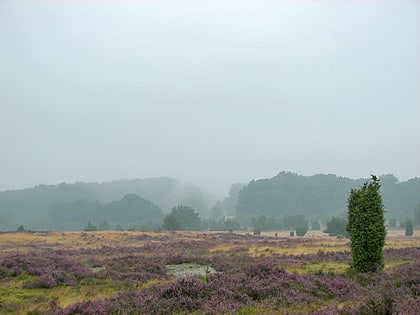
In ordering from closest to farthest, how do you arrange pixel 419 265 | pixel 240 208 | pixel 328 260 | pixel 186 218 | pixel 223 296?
pixel 223 296 < pixel 419 265 < pixel 328 260 < pixel 186 218 < pixel 240 208

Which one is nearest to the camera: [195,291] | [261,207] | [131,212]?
[195,291]

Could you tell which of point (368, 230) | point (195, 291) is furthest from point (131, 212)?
point (195, 291)

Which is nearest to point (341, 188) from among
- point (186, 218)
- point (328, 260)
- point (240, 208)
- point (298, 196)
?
point (298, 196)

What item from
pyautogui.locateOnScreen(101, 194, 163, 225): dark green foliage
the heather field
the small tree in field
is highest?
the small tree in field

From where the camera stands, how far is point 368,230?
17.0 metres

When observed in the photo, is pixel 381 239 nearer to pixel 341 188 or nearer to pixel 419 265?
pixel 419 265

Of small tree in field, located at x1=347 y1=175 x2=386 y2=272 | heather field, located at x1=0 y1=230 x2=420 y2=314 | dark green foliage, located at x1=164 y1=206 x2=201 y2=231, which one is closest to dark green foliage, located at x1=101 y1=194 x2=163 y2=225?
dark green foliage, located at x1=164 y1=206 x2=201 y2=231

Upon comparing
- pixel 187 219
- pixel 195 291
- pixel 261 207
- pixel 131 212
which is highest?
pixel 195 291

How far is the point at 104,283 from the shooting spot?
1647 centimetres

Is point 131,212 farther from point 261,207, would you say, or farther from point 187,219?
point 261,207

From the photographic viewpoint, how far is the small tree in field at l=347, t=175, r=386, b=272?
16.9m

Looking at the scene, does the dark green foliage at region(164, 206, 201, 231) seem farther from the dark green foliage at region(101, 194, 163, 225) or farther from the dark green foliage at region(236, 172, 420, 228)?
the dark green foliage at region(236, 172, 420, 228)

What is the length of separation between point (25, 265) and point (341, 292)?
51.8 feet

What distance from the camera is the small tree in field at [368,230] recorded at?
16891 millimetres
